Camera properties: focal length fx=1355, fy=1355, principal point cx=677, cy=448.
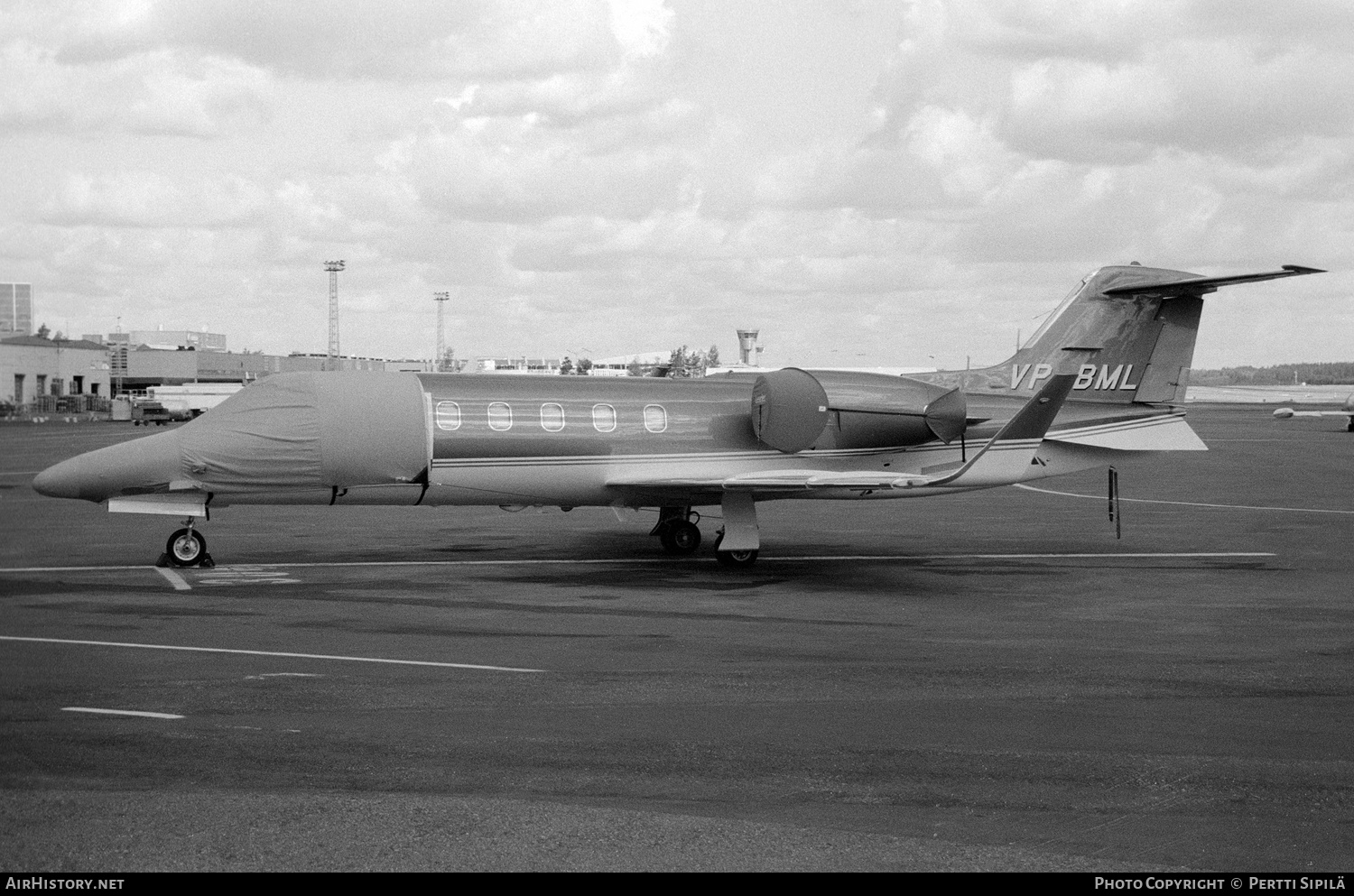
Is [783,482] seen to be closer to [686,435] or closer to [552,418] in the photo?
[686,435]

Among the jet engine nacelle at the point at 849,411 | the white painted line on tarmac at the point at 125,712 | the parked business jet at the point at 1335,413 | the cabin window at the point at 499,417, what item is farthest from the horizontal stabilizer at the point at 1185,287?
the parked business jet at the point at 1335,413

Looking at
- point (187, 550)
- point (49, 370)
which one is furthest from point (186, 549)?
point (49, 370)

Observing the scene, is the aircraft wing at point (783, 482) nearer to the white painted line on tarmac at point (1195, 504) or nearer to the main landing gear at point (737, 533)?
the main landing gear at point (737, 533)

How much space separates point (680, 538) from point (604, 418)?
10.5ft

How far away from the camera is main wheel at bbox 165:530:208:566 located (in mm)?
21031

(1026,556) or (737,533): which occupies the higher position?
(737,533)

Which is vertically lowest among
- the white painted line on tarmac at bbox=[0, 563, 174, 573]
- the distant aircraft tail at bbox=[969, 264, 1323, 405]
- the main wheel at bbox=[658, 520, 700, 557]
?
the white painted line on tarmac at bbox=[0, 563, 174, 573]

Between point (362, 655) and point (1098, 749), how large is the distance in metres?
7.34

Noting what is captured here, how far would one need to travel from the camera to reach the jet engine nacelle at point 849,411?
22438 mm

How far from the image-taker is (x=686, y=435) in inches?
894

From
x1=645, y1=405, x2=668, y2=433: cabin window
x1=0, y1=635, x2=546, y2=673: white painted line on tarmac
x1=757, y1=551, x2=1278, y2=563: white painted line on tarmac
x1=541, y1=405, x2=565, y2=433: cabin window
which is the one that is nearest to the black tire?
x1=757, y1=551, x2=1278, y2=563: white painted line on tarmac

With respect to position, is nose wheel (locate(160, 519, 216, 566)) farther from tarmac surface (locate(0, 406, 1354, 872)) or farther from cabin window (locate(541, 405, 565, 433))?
cabin window (locate(541, 405, 565, 433))

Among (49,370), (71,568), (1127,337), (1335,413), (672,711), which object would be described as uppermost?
(49,370)

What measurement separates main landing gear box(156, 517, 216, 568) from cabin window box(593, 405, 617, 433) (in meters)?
6.47
